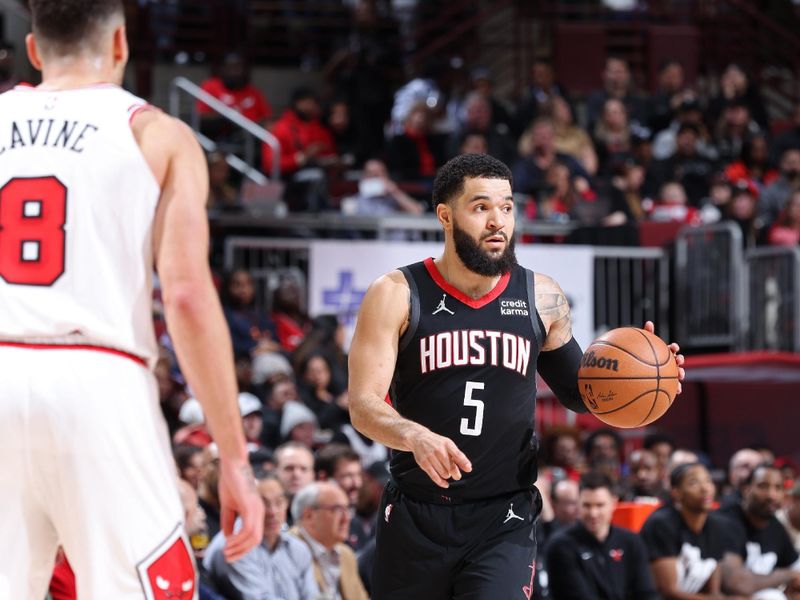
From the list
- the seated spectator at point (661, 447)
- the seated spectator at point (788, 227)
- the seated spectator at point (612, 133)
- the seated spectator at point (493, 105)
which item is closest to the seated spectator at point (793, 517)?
the seated spectator at point (661, 447)

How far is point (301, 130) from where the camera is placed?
55.8 ft

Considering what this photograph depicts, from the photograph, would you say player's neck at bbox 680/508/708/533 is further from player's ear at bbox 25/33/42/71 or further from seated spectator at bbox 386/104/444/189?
seated spectator at bbox 386/104/444/189

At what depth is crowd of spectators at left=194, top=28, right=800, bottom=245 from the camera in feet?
51.0

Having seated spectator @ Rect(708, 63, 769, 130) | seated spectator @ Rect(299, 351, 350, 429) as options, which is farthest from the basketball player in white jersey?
seated spectator @ Rect(708, 63, 769, 130)

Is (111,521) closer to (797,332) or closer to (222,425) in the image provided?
(222,425)

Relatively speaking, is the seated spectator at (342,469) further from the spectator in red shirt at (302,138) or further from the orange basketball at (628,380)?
the spectator in red shirt at (302,138)


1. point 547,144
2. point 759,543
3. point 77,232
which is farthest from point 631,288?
point 77,232

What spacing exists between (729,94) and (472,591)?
15.2 meters

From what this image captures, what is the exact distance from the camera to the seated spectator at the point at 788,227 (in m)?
15.1

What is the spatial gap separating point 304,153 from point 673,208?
14.0 ft

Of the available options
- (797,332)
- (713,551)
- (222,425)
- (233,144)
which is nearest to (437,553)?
(222,425)

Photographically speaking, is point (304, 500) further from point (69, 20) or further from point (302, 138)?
point (302, 138)

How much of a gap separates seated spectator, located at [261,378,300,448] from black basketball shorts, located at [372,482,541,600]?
19.2ft

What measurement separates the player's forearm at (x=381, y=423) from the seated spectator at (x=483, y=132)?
37.6ft
